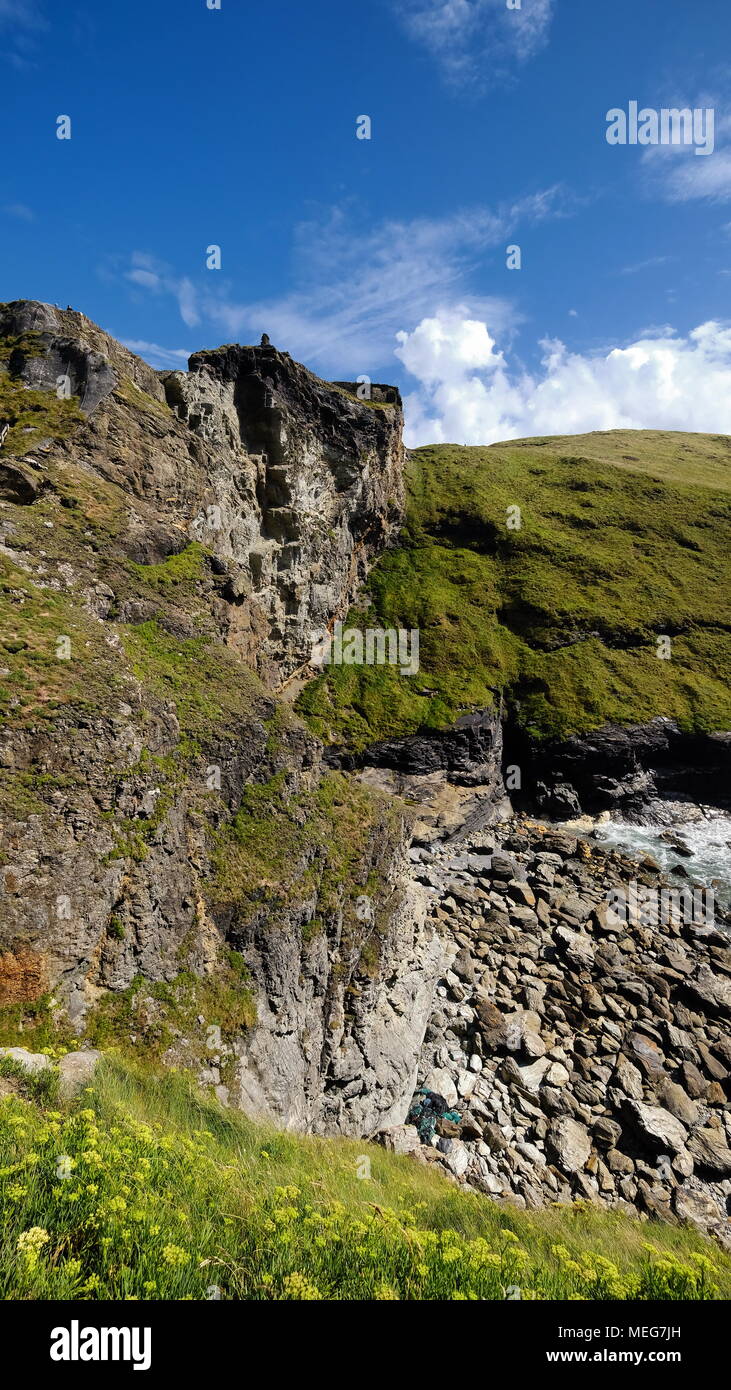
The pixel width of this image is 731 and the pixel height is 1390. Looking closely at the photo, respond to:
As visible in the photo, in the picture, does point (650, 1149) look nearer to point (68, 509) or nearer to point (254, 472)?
point (68, 509)

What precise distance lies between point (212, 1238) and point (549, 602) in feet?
202

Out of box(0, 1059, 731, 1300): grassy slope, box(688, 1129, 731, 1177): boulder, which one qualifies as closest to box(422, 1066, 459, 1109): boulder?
box(688, 1129, 731, 1177): boulder

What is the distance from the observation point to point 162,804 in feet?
52.5

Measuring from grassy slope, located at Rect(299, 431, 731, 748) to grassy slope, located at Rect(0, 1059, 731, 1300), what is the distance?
38503mm

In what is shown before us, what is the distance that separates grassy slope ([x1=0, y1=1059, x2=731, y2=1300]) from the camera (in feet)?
14.6

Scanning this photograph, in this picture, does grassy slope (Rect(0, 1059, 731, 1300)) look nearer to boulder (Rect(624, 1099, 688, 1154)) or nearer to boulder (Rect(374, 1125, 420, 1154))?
boulder (Rect(374, 1125, 420, 1154))

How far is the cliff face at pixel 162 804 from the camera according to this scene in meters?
13.2

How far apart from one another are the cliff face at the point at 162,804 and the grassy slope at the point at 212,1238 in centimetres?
611

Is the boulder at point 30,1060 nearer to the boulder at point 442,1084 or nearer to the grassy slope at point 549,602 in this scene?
the boulder at point 442,1084

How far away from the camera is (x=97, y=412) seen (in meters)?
25.9

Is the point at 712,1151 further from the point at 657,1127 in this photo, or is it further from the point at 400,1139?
the point at 400,1139

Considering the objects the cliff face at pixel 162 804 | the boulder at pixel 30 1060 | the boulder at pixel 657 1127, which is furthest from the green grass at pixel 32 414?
the boulder at pixel 657 1127

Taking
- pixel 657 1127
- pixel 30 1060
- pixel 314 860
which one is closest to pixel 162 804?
Result: pixel 314 860
